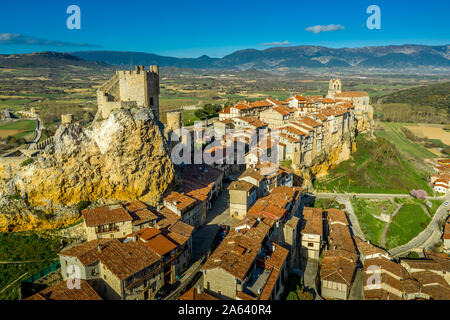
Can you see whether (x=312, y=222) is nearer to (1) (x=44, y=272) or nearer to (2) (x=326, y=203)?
(2) (x=326, y=203)

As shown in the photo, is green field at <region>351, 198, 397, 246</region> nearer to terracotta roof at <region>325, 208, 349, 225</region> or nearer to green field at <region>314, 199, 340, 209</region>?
green field at <region>314, 199, 340, 209</region>

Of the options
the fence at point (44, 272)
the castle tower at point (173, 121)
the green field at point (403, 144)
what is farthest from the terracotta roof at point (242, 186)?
the green field at point (403, 144)

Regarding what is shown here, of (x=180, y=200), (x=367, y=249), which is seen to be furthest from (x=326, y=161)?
(x=180, y=200)

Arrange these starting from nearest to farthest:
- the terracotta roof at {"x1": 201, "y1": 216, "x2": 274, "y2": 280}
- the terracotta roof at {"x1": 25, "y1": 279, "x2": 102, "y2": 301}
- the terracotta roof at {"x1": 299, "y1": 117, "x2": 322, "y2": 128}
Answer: the terracotta roof at {"x1": 25, "y1": 279, "x2": 102, "y2": 301} → the terracotta roof at {"x1": 201, "y1": 216, "x2": 274, "y2": 280} → the terracotta roof at {"x1": 299, "y1": 117, "x2": 322, "y2": 128}

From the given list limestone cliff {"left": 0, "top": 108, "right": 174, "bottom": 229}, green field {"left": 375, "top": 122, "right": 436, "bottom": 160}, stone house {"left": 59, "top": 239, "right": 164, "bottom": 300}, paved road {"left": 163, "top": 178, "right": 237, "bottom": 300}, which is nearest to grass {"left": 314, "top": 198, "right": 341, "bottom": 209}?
paved road {"left": 163, "top": 178, "right": 237, "bottom": 300}

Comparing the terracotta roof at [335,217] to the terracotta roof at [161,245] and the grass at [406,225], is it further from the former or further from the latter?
the terracotta roof at [161,245]
